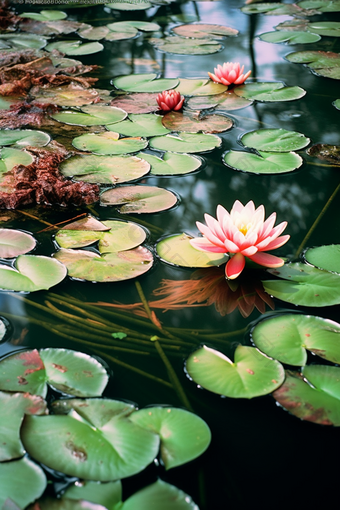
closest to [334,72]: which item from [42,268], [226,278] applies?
[226,278]

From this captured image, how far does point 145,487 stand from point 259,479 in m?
0.24

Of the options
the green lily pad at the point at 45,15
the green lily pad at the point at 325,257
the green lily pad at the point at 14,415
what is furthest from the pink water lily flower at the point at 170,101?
the green lily pad at the point at 45,15

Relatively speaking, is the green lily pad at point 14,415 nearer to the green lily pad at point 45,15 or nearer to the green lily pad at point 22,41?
the green lily pad at point 22,41

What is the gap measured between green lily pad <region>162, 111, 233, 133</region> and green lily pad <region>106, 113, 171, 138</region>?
0.04m

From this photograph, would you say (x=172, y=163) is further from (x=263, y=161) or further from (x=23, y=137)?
(x=23, y=137)

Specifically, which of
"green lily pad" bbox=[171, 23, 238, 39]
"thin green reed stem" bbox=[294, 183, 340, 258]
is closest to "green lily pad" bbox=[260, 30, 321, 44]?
"green lily pad" bbox=[171, 23, 238, 39]

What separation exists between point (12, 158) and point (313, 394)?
1670mm

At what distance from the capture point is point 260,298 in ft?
4.73

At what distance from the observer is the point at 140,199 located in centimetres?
190

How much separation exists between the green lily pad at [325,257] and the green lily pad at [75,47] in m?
2.71

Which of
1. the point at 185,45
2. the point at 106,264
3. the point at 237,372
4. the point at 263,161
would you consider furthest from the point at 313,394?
the point at 185,45

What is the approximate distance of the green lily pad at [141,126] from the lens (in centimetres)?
238

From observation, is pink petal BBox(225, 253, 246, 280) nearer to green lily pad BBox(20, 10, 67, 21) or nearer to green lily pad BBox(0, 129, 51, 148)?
green lily pad BBox(0, 129, 51, 148)

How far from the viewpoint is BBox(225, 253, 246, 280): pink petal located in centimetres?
147
